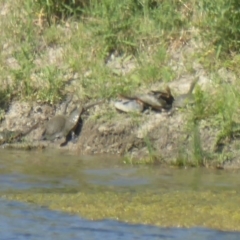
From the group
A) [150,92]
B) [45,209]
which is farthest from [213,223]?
[150,92]

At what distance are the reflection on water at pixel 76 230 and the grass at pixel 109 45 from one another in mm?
3156

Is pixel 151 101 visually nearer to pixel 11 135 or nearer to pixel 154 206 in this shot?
pixel 11 135

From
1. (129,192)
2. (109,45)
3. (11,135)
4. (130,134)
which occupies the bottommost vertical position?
(11,135)

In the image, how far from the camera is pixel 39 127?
1122 centimetres

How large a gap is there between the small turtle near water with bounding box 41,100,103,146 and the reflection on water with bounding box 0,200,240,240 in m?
2.92

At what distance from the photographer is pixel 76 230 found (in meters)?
7.54

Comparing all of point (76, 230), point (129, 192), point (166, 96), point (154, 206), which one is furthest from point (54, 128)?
point (76, 230)

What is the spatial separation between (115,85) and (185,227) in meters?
4.00

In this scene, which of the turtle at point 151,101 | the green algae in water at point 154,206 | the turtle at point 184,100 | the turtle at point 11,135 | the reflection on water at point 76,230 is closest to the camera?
the reflection on water at point 76,230

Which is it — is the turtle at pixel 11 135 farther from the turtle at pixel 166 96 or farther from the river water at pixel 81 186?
the turtle at pixel 166 96

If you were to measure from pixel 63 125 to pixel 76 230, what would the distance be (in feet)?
11.6

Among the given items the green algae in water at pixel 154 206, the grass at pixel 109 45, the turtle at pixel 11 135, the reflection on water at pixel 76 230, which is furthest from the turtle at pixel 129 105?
the reflection on water at pixel 76 230

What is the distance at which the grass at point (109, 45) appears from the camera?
11305mm

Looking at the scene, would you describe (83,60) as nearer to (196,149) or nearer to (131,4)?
(131,4)
